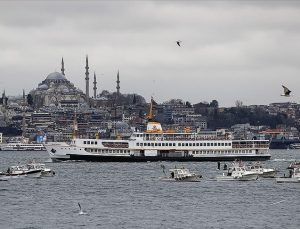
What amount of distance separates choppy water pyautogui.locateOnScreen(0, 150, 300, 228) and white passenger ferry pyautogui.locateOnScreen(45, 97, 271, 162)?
2824 cm

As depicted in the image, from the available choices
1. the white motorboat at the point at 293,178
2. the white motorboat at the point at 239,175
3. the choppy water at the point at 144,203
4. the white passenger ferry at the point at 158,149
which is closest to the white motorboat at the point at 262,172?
the white motorboat at the point at 239,175

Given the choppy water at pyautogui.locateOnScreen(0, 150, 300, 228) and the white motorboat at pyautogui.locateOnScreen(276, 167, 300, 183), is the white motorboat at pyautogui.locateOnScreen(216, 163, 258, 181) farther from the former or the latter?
the white motorboat at pyautogui.locateOnScreen(276, 167, 300, 183)

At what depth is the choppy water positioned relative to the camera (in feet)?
162

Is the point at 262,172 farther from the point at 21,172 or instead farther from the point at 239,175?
the point at 21,172

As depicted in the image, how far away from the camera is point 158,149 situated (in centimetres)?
11256

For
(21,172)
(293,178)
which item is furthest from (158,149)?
(293,178)

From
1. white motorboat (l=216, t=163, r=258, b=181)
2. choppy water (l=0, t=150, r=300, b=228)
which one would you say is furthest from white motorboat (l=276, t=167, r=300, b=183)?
white motorboat (l=216, t=163, r=258, b=181)

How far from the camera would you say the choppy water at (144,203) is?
162 ft

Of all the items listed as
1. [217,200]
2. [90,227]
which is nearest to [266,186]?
[217,200]

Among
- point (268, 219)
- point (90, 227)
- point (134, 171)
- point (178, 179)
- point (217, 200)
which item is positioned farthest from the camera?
point (134, 171)

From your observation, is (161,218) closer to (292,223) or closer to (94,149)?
(292,223)

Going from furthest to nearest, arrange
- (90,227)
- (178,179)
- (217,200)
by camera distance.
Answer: (178,179) < (217,200) < (90,227)

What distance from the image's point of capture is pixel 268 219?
50.7 meters

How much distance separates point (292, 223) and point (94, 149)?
64.2 m
